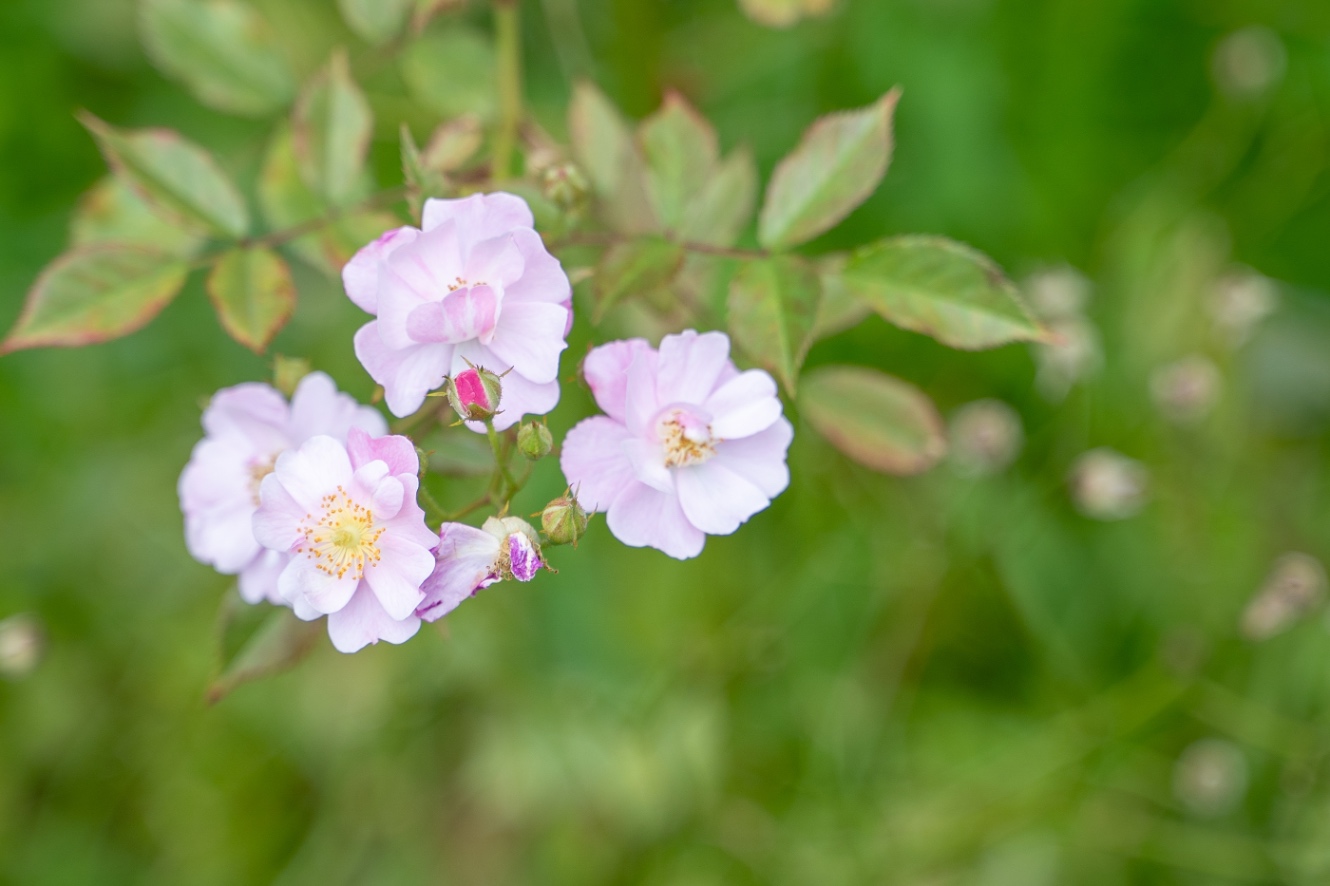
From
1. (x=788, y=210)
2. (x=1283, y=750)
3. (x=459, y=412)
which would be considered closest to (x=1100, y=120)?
(x=1283, y=750)

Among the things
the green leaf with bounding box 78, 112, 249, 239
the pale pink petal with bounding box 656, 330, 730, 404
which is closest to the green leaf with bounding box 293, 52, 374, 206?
the green leaf with bounding box 78, 112, 249, 239

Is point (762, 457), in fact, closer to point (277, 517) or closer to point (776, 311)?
point (776, 311)

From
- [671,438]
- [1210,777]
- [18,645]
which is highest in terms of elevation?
[671,438]

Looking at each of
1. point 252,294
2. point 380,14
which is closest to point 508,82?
point 380,14

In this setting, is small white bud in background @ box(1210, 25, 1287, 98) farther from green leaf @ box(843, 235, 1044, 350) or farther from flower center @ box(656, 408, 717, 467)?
flower center @ box(656, 408, 717, 467)

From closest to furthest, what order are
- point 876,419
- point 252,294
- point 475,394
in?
point 475,394
point 252,294
point 876,419

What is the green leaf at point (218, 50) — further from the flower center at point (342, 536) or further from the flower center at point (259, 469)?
the flower center at point (342, 536)

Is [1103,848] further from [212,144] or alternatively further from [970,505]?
[212,144]

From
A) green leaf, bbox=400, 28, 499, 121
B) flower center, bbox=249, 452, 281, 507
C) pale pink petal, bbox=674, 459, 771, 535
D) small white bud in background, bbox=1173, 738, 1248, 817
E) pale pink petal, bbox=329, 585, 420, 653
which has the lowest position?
small white bud in background, bbox=1173, 738, 1248, 817
